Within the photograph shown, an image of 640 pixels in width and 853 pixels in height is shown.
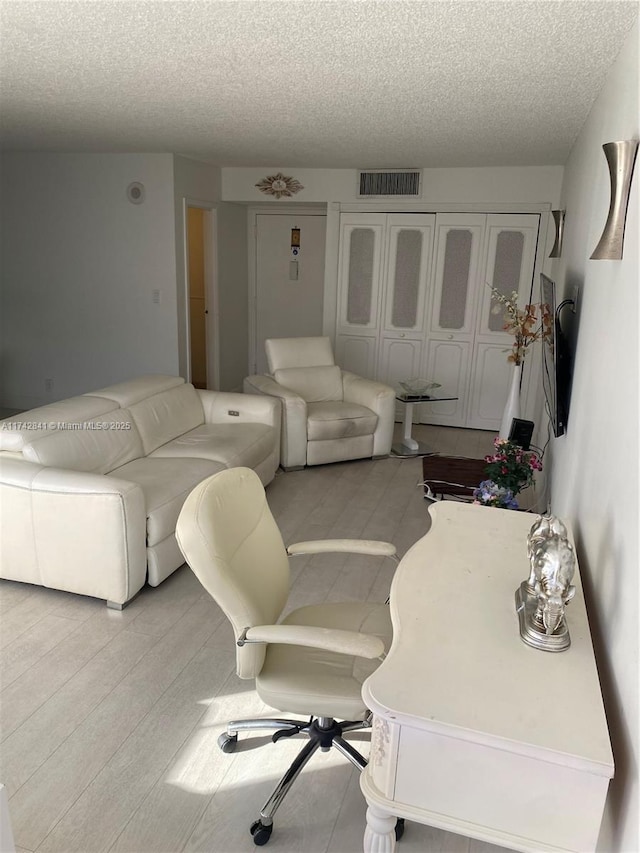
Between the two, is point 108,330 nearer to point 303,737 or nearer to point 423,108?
point 423,108

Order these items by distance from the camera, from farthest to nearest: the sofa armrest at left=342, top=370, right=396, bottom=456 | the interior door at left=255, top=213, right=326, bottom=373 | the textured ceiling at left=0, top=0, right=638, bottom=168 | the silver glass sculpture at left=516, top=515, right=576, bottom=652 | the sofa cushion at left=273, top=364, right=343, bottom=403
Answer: the interior door at left=255, top=213, right=326, bottom=373, the sofa cushion at left=273, top=364, right=343, bottom=403, the sofa armrest at left=342, top=370, right=396, bottom=456, the textured ceiling at left=0, top=0, right=638, bottom=168, the silver glass sculpture at left=516, top=515, right=576, bottom=652

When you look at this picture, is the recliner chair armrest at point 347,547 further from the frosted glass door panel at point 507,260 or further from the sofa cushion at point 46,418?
the frosted glass door panel at point 507,260

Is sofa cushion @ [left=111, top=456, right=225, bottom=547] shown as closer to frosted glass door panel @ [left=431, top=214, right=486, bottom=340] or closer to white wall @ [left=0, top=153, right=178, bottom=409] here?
white wall @ [left=0, top=153, right=178, bottom=409]

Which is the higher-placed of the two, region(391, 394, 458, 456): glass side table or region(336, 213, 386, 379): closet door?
region(336, 213, 386, 379): closet door

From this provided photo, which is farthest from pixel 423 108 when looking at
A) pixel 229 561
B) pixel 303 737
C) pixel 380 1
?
pixel 303 737

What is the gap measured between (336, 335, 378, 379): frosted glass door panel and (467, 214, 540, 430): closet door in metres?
1.01

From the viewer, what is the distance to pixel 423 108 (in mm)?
3445

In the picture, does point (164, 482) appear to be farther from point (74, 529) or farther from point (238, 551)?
point (238, 551)

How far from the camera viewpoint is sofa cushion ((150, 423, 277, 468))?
3777 mm

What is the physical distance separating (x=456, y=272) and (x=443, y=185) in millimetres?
786

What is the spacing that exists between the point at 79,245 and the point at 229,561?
5.15m

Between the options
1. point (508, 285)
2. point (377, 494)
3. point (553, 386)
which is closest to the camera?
point (553, 386)

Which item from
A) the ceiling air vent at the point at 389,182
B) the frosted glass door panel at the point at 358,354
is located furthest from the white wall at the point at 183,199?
the frosted glass door panel at the point at 358,354

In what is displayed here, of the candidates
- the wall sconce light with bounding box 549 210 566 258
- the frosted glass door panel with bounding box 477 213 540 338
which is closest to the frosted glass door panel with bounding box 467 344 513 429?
the frosted glass door panel with bounding box 477 213 540 338
